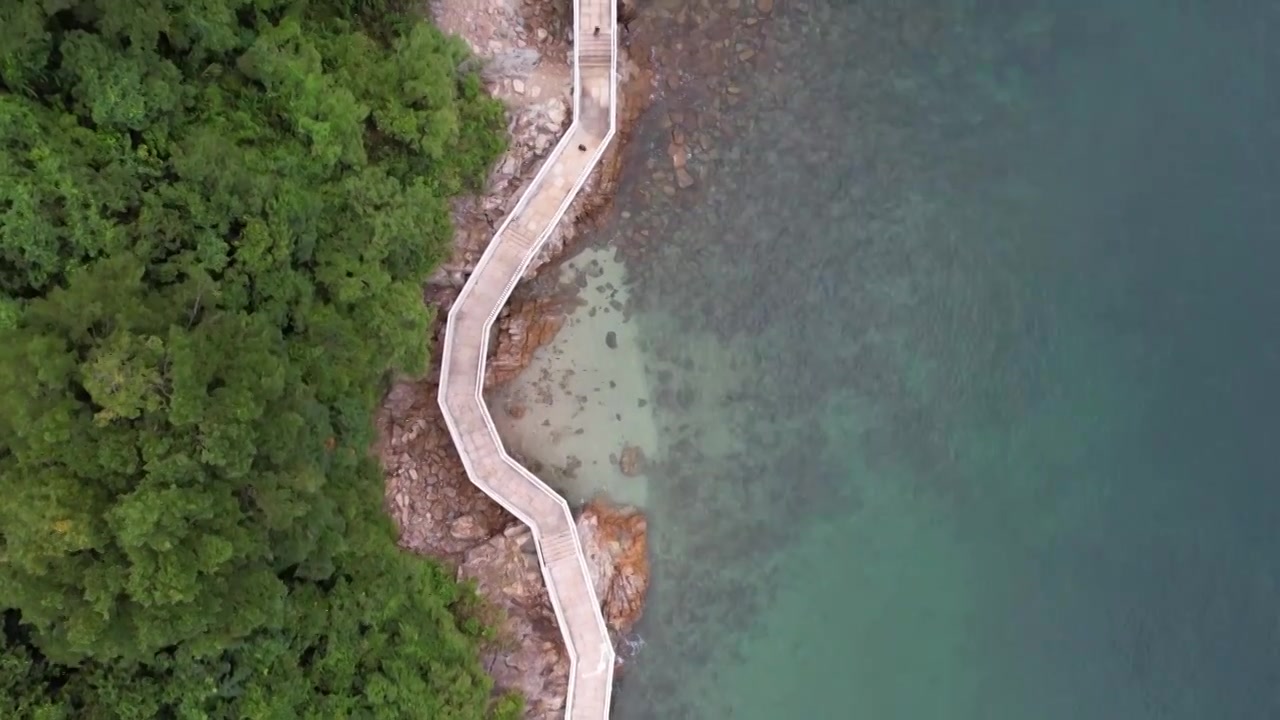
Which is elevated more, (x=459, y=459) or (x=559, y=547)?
(x=459, y=459)

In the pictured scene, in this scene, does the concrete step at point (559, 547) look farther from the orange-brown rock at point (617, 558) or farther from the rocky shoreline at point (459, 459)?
the orange-brown rock at point (617, 558)

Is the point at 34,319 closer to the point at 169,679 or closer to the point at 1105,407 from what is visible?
the point at 169,679

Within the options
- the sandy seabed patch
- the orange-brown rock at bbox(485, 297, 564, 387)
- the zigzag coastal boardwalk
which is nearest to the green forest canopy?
the zigzag coastal boardwalk

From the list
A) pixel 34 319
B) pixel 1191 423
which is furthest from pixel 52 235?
pixel 1191 423

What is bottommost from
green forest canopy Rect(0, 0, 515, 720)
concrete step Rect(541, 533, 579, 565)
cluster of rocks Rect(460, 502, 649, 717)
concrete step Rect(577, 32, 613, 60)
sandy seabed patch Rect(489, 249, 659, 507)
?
cluster of rocks Rect(460, 502, 649, 717)

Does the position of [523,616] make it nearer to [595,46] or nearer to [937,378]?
[937,378]

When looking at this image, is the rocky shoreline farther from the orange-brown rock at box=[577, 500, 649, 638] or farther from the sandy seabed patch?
the sandy seabed patch

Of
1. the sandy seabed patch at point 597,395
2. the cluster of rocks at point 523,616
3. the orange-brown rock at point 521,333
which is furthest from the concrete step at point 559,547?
the orange-brown rock at point 521,333

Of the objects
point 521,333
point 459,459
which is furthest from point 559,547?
point 521,333
